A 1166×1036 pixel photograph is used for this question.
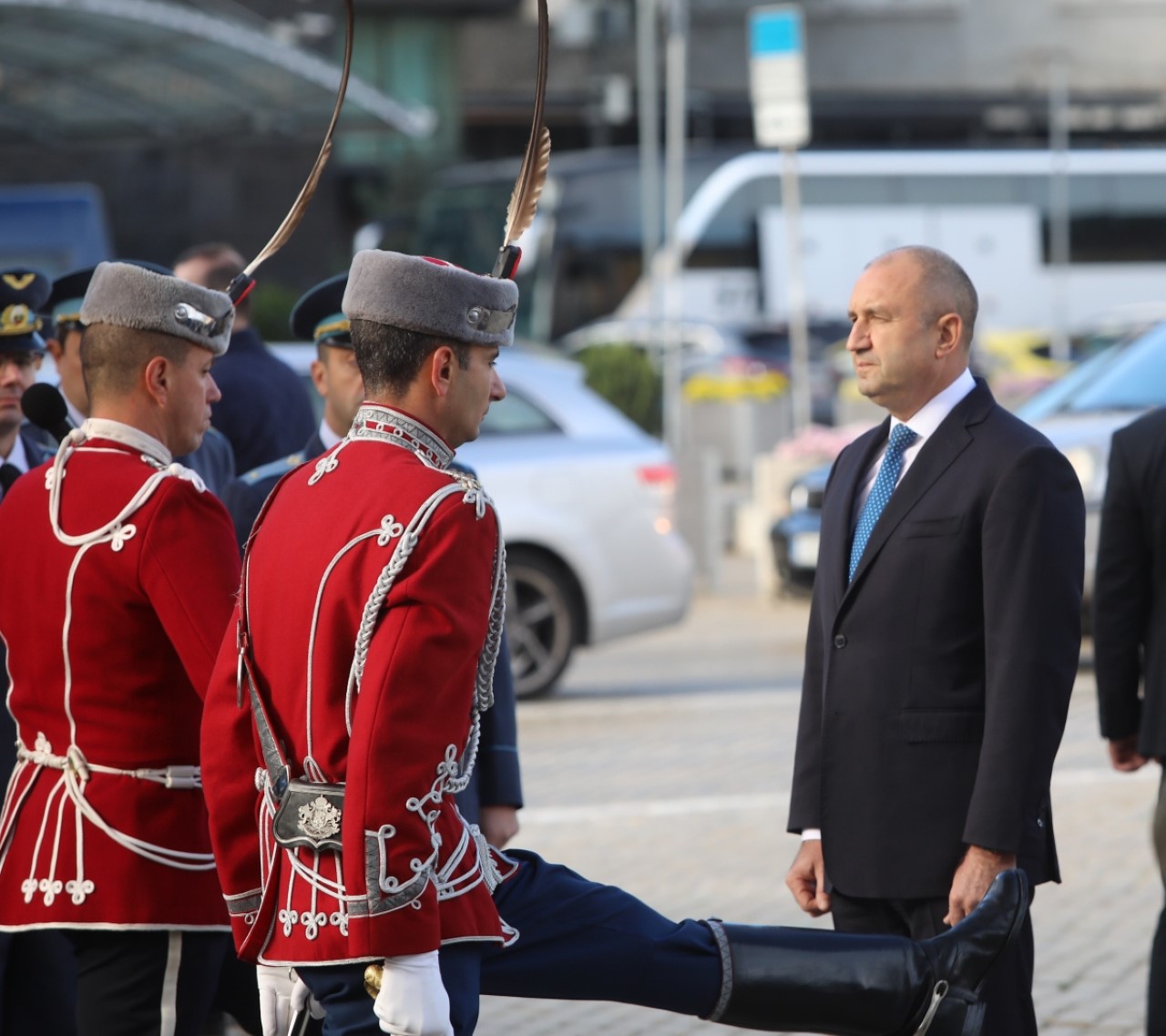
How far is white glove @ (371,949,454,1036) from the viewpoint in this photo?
3129 mm

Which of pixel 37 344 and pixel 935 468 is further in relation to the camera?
pixel 37 344

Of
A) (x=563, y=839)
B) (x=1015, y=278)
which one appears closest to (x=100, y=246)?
(x=563, y=839)

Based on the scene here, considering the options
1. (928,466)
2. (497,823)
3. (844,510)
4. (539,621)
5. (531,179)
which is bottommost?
(539,621)

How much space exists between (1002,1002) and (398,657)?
1651 millimetres

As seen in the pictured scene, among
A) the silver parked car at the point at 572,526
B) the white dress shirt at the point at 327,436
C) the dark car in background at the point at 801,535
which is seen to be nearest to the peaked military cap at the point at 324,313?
the white dress shirt at the point at 327,436

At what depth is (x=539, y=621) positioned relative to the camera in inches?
466

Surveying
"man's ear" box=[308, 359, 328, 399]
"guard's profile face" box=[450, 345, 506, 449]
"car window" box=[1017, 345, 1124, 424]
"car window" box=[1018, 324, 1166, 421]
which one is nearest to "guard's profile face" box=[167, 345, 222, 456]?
"guard's profile face" box=[450, 345, 506, 449]

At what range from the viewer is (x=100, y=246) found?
19.3m

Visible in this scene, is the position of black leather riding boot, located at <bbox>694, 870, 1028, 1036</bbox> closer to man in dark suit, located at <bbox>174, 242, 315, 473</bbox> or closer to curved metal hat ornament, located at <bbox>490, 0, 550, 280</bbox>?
curved metal hat ornament, located at <bbox>490, 0, 550, 280</bbox>

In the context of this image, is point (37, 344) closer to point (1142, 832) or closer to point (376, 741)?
point (376, 741)

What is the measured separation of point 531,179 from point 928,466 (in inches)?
39.6

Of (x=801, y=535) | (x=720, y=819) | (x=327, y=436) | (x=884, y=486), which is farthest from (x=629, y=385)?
(x=884, y=486)

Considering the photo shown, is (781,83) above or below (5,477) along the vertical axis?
above

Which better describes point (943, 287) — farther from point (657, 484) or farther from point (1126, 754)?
point (657, 484)
